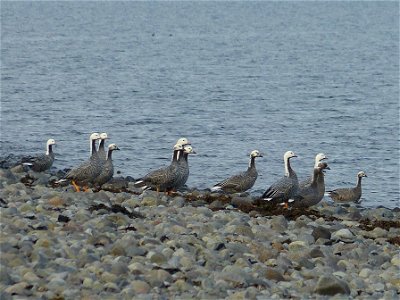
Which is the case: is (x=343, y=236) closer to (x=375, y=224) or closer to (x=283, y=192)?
(x=375, y=224)

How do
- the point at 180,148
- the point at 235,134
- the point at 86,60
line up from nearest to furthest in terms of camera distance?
the point at 180,148, the point at 235,134, the point at 86,60

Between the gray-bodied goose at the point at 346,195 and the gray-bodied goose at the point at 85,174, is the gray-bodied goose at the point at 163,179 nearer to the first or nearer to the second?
the gray-bodied goose at the point at 85,174

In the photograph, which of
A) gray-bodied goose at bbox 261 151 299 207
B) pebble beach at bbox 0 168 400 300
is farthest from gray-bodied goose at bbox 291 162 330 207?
pebble beach at bbox 0 168 400 300

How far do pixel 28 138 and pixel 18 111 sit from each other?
32.1 ft

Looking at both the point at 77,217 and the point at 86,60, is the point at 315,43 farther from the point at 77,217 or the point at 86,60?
the point at 77,217

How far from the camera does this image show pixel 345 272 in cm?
1689

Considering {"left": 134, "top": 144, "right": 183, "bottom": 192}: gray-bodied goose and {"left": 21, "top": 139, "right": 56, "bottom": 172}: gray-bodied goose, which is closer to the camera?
{"left": 134, "top": 144, "right": 183, "bottom": 192}: gray-bodied goose

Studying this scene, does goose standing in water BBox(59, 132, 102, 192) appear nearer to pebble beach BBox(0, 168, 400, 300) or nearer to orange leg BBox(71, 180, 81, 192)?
orange leg BBox(71, 180, 81, 192)

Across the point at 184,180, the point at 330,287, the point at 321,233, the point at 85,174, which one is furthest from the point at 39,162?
the point at 330,287

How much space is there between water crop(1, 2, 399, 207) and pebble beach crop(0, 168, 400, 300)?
10272mm

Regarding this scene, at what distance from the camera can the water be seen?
38.9 m

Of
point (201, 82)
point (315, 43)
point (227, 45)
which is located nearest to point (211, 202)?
point (201, 82)

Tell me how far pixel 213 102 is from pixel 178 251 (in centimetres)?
4365

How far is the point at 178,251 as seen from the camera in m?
16.3
